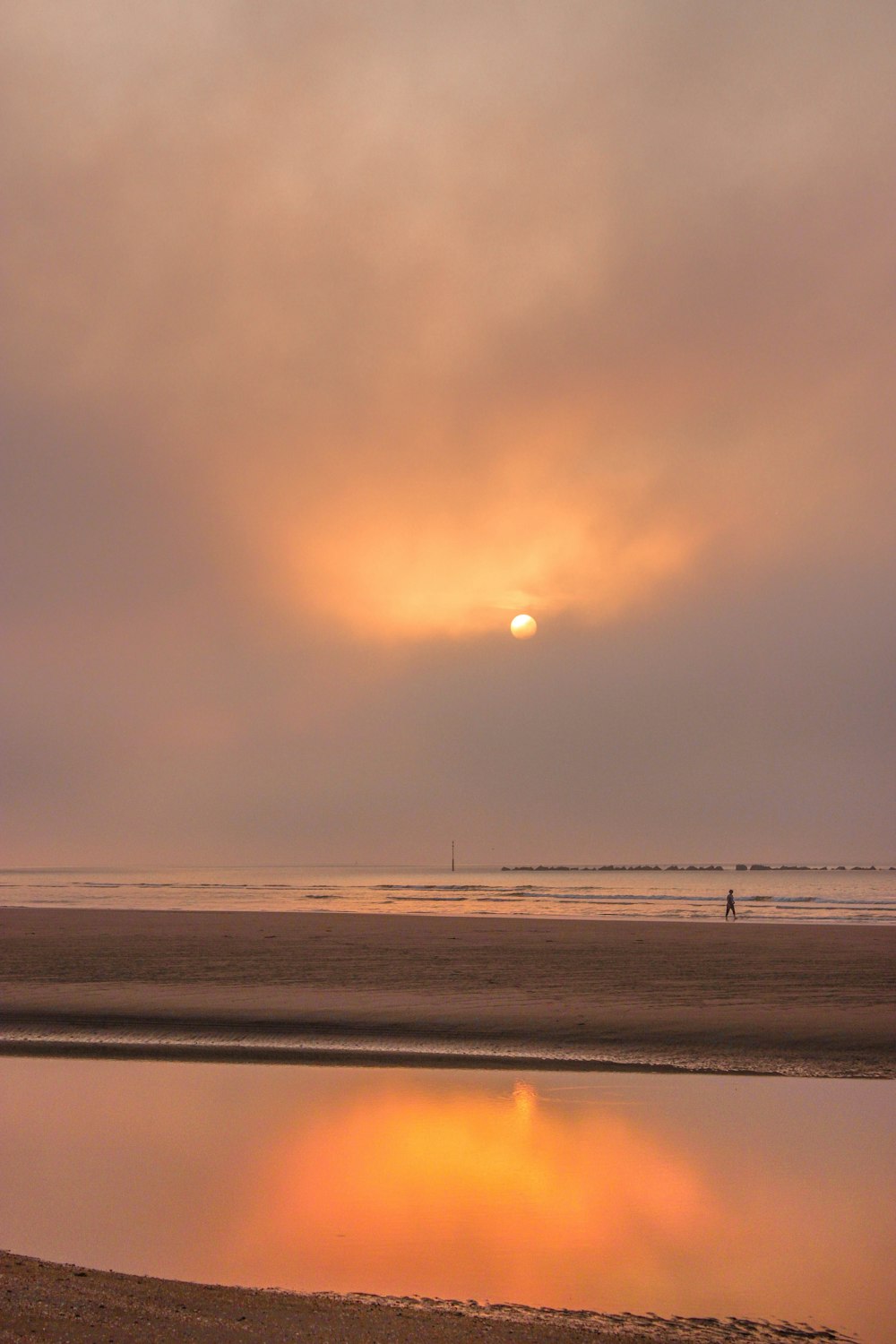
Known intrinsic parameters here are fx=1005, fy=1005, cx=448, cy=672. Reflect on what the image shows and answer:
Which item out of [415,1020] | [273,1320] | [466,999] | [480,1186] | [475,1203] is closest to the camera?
[273,1320]

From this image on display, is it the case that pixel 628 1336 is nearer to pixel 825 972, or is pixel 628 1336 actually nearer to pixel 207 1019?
pixel 207 1019

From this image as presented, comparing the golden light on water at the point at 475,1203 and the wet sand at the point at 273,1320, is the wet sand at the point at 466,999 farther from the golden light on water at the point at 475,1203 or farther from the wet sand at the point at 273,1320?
the wet sand at the point at 273,1320

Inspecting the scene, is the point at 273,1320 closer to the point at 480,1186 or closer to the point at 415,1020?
the point at 480,1186

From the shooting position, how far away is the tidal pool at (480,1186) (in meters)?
7.65

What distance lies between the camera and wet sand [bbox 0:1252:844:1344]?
19.0 ft

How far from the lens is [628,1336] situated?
648 cm

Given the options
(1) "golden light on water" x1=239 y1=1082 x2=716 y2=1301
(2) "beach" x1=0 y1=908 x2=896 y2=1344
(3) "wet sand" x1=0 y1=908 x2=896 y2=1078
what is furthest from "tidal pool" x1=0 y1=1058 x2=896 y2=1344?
(3) "wet sand" x1=0 y1=908 x2=896 y2=1078

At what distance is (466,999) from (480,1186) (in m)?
12.7

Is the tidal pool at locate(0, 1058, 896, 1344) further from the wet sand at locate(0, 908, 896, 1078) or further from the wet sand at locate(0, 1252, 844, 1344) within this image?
the wet sand at locate(0, 908, 896, 1078)

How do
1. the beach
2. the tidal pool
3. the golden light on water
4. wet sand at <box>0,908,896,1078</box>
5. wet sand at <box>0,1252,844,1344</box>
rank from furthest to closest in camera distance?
wet sand at <box>0,908,896,1078</box>
the golden light on water
the tidal pool
the beach
wet sand at <box>0,1252,844,1344</box>

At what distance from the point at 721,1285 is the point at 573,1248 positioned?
50.9 inches

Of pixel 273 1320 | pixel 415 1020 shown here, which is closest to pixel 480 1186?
pixel 273 1320

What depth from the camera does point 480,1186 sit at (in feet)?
33.5

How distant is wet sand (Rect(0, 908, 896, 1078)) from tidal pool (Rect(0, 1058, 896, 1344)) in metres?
2.28
